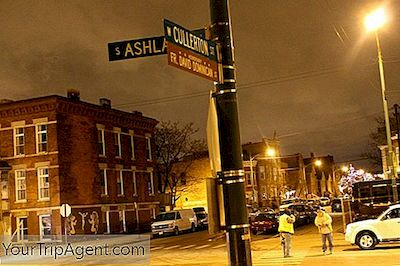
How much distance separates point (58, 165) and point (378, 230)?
26990mm

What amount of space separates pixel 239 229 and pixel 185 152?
207 ft

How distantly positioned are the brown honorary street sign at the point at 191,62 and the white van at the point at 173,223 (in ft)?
136

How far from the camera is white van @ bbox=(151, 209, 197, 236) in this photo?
46938 mm

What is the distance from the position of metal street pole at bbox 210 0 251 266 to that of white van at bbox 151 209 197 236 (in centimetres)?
4133

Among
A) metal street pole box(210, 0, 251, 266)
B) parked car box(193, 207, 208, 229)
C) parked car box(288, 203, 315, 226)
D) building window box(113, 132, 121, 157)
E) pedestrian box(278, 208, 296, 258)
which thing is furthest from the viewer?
parked car box(193, 207, 208, 229)

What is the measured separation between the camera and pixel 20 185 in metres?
45.1

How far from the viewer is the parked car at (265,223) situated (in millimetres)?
40219

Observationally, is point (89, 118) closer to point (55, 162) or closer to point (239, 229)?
point (55, 162)

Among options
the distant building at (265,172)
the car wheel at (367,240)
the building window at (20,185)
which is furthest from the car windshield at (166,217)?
the distant building at (265,172)

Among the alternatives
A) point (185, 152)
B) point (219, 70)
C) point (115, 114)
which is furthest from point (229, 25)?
point (185, 152)

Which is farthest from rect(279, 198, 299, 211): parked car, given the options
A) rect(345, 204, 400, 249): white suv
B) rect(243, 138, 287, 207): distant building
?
rect(345, 204, 400, 249): white suv

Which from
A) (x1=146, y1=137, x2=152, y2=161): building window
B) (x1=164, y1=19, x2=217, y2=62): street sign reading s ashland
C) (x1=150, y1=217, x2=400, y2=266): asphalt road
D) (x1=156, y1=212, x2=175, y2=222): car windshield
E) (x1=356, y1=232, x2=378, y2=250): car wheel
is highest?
(x1=146, y1=137, x2=152, y2=161): building window

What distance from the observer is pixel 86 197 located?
46438mm

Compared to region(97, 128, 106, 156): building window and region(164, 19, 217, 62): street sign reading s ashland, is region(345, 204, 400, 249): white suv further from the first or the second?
region(97, 128, 106, 156): building window
